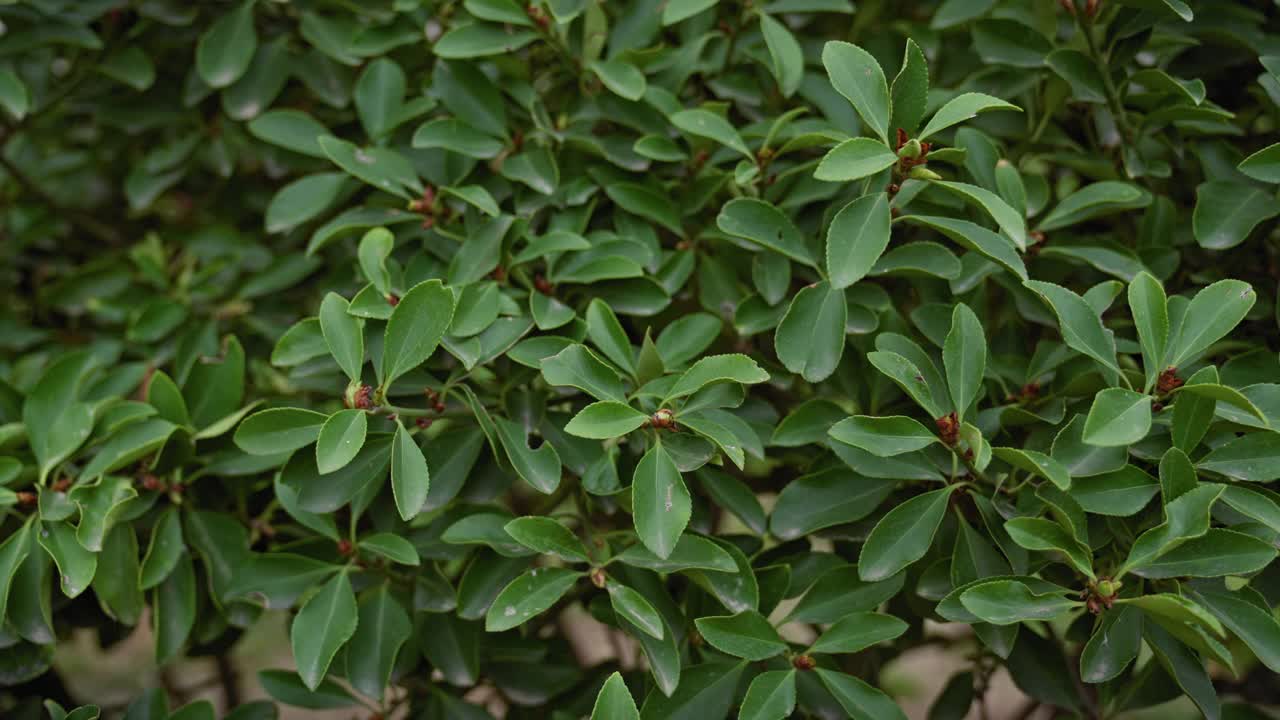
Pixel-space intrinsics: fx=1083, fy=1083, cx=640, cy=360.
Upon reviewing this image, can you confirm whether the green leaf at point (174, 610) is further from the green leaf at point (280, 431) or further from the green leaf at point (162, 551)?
the green leaf at point (280, 431)

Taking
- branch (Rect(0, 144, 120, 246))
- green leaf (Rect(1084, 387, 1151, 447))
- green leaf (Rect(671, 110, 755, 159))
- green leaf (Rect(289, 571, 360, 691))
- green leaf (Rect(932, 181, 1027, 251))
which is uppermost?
green leaf (Rect(932, 181, 1027, 251))

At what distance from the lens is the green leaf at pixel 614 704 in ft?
3.53

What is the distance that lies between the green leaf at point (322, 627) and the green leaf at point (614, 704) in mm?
308

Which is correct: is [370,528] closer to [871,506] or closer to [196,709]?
[196,709]

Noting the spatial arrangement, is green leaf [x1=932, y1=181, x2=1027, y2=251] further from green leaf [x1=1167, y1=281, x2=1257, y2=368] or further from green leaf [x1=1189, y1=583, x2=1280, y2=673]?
green leaf [x1=1189, y1=583, x2=1280, y2=673]

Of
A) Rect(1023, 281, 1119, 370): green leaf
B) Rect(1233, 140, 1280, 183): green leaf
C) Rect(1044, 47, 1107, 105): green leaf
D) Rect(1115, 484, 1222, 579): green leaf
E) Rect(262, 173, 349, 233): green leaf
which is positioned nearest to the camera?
Rect(1115, 484, 1222, 579): green leaf

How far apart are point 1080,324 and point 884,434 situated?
0.24m

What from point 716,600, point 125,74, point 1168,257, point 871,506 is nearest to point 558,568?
point 716,600

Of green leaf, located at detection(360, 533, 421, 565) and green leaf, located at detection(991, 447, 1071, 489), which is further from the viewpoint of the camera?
green leaf, located at detection(360, 533, 421, 565)

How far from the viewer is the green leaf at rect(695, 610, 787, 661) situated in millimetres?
1145

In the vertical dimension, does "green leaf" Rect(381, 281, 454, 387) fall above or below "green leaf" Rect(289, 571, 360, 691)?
above

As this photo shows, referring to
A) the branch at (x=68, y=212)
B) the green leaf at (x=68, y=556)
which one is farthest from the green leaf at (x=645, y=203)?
the branch at (x=68, y=212)

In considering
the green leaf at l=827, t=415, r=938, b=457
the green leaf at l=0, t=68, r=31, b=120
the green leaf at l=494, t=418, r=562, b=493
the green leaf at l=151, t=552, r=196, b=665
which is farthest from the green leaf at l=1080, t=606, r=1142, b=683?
the green leaf at l=0, t=68, r=31, b=120

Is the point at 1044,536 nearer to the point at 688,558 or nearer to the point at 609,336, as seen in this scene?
the point at 688,558
